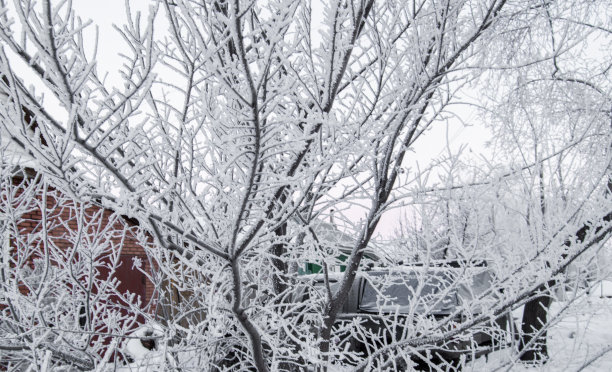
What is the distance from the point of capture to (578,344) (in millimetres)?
4488

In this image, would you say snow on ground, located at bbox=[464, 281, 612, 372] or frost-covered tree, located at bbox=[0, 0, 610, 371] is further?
snow on ground, located at bbox=[464, 281, 612, 372]

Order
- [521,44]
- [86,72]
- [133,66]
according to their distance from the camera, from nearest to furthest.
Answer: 1. [86,72]
2. [133,66]
3. [521,44]

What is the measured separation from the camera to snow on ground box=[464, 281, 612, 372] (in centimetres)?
271

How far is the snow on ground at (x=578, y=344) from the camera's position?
8.90 feet

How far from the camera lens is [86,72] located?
1.07 meters

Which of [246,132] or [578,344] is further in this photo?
[578,344]

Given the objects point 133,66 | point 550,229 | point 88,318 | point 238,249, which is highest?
point 133,66

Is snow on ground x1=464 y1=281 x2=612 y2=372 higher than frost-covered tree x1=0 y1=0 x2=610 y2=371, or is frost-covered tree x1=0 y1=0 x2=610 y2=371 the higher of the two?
frost-covered tree x1=0 y1=0 x2=610 y2=371

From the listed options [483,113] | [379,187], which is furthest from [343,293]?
[483,113]

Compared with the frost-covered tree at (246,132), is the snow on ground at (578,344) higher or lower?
lower

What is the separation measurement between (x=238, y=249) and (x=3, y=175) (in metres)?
2.57

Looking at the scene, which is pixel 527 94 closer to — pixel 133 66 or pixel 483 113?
pixel 483 113

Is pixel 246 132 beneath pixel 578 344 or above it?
above

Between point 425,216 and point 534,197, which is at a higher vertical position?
point 534,197
